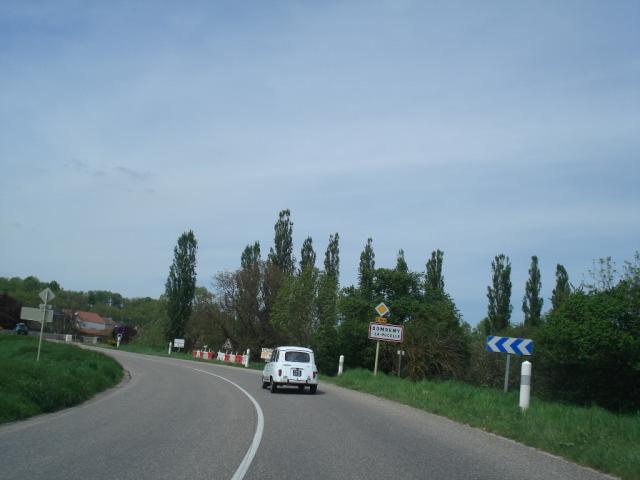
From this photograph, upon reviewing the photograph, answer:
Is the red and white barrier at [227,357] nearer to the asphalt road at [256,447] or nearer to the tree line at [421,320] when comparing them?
the tree line at [421,320]

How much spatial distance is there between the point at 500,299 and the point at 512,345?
42.3 meters

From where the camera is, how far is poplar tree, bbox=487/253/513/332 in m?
57.3

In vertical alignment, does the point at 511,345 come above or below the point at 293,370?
above

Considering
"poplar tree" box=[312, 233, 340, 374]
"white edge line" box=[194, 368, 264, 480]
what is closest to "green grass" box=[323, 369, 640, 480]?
"white edge line" box=[194, 368, 264, 480]

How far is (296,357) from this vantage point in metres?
22.9

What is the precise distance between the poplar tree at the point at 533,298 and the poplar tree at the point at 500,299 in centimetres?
198

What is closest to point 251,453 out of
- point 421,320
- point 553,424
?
point 553,424

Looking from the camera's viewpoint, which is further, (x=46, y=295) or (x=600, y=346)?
(x=600, y=346)

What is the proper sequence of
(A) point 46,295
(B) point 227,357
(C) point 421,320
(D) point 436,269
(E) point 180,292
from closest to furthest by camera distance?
1. (A) point 46,295
2. (C) point 421,320
3. (B) point 227,357
4. (D) point 436,269
5. (E) point 180,292

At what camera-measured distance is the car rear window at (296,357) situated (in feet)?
74.5

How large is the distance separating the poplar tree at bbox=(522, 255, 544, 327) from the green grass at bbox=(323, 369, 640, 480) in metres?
41.2

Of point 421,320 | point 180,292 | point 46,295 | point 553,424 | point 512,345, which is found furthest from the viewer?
point 180,292

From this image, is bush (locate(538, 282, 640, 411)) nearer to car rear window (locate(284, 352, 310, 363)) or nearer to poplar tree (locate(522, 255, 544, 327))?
car rear window (locate(284, 352, 310, 363))

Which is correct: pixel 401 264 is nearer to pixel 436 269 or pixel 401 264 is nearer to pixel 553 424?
pixel 436 269
